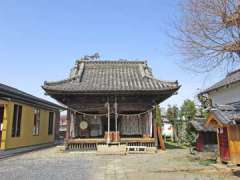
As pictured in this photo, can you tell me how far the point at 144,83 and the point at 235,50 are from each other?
719 centimetres

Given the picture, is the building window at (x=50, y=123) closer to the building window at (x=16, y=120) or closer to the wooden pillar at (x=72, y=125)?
the building window at (x=16, y=120)

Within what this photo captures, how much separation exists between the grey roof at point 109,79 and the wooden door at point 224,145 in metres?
3.78

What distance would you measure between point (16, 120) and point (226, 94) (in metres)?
12.4

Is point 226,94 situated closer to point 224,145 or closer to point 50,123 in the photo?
point 224,145

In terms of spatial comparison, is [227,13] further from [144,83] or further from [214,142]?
[214,142]

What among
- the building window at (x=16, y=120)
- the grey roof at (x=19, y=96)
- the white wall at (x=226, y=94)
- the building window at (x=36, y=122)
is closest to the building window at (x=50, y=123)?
the grey roof at (x=19, y=96)

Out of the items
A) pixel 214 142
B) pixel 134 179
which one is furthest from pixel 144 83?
pixel 134 179

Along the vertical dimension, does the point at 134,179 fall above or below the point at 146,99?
below

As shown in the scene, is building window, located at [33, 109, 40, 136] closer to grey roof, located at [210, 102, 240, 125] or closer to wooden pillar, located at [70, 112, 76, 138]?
wooden pillar, located at [70, 112, 76, 138]

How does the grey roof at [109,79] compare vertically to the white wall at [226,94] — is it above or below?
above

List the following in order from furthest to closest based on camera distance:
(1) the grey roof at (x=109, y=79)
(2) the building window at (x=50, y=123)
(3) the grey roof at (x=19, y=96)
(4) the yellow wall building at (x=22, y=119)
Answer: (2) the building window at (x=50, y=123)
(1) the grey roof at (x=109, y=79)
(4) the yellow wall building at (x=22, y=119)
(3) the grey roof at (x=19, y=96)

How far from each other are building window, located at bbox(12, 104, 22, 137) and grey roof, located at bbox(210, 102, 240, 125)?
35.4 feet

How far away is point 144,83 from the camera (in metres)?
13.8

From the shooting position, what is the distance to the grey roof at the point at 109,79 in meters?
12.5
